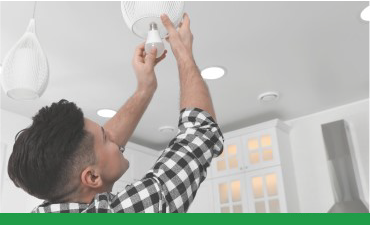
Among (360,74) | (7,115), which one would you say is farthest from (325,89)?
(7,115)

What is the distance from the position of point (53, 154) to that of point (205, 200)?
2999 mm

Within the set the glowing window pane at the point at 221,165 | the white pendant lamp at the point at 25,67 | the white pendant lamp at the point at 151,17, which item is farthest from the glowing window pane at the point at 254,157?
the white pendant lamp at the point at 151,17

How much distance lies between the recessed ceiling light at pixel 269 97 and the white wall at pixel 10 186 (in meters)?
1.64

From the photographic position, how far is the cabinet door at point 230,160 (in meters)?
3.34

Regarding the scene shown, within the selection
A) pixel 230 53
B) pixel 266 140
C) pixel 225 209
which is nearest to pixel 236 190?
pixel 225 209

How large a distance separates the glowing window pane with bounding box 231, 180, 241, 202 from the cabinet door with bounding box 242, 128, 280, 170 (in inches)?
5.9

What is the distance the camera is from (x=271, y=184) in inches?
122

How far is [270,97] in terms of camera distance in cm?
287

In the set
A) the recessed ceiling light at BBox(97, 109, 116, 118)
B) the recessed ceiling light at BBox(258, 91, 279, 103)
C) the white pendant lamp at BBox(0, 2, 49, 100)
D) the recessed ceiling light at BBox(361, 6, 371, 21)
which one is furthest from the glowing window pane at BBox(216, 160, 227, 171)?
the white pendant lamp at BBox(0, 2, 49, 100)

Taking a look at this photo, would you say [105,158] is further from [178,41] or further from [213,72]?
[213,72]

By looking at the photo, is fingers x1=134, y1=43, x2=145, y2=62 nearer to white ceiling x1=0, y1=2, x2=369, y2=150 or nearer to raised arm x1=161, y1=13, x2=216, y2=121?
raised arm x1=161, y1=13, x2=216, y2=121

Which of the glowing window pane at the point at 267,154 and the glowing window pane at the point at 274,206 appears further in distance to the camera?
the glowing window pane at the point at 267,154

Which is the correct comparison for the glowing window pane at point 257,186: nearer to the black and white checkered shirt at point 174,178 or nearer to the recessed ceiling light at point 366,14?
the recessed ceiling light at point 366,14

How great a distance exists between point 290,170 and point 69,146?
8.95 feet
